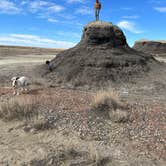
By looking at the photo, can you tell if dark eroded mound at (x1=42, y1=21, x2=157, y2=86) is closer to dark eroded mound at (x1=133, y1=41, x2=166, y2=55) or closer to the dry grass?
the dry grass

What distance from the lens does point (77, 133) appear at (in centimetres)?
745

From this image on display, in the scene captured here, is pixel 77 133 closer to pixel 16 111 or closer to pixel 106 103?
pixel 106 103

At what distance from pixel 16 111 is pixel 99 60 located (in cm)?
975

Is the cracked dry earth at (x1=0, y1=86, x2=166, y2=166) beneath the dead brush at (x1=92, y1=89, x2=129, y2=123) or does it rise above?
beneath

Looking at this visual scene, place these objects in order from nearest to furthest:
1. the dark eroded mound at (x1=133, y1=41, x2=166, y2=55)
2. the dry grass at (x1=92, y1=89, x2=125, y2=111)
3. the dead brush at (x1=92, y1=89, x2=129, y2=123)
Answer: the dead brush at (x1=92, y1=89, x2=129, y2=123) < the dry grass at (x1=92, y1=89, x2=125, y2=111) < the dark eroded mound at (x1=133, y1=41, x2=166, y2=55)

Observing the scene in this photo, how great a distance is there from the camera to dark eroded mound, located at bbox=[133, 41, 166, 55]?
43.2m

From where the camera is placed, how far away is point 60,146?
22.7 feet

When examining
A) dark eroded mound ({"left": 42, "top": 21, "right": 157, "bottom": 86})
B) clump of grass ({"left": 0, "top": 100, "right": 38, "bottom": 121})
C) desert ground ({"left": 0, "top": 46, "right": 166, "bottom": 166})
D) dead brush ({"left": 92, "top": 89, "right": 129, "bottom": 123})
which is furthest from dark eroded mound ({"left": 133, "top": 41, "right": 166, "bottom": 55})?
clump of grass ({"left": 0, "top": 100, "right": 38, "bottom": 121})

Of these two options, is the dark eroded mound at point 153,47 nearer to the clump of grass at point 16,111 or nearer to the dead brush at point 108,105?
the dead brush at point 108,105

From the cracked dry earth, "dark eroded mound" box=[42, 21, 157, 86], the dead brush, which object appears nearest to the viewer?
the cracked dry earth

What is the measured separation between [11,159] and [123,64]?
39.4 feet

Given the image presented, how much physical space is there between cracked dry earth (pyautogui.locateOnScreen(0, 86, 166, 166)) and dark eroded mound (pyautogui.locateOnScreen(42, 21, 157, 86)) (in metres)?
7.94

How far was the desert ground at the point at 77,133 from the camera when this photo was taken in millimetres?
6474

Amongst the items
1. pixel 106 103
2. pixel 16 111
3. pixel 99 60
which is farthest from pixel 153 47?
pixel 16 111
